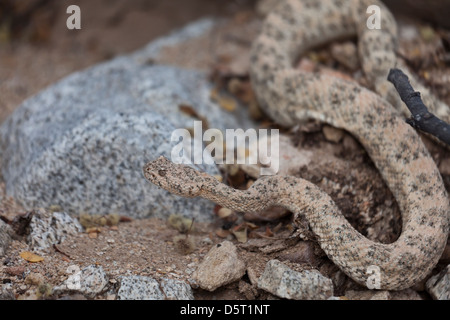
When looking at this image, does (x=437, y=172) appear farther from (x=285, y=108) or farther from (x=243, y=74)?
(x=243, y=74)

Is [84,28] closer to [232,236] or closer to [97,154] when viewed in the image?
[97,154]

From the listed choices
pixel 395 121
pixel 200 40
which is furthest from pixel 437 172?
pixel 200 40

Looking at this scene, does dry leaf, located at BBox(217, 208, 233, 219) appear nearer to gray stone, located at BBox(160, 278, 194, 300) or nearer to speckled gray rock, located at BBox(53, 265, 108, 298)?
gray stone, located at BBox(160, 278, 194, 300)

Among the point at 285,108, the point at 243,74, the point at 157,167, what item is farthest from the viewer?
the point at 243,74

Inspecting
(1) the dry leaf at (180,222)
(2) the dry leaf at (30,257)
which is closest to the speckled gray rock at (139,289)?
(2) the dry leaf at (30,257)

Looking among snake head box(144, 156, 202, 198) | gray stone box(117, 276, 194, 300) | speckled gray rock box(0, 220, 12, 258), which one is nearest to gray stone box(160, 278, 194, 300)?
gray stone box(117, 276, 194, 300)

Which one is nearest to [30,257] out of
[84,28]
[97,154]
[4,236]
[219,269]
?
[4,236]
